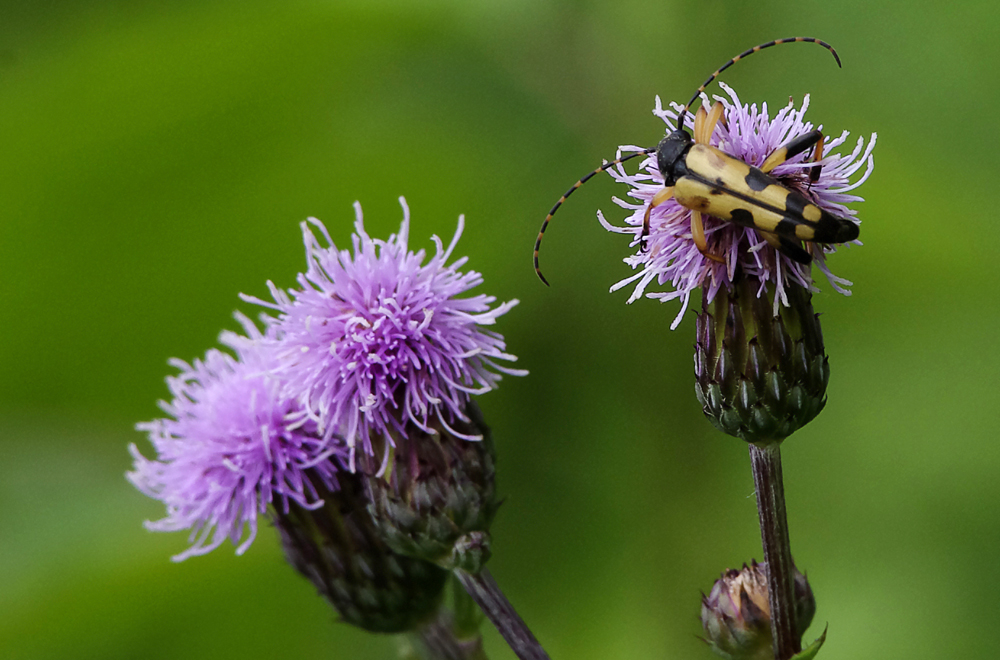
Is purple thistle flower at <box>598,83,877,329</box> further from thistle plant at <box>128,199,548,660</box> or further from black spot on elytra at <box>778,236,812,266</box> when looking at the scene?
thistle plant at <box>128,199,548,660</box>

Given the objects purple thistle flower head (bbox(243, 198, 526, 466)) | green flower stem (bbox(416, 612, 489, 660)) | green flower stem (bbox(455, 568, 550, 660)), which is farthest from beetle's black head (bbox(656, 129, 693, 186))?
green flower stem (bbox(416, 612, 489, 660))

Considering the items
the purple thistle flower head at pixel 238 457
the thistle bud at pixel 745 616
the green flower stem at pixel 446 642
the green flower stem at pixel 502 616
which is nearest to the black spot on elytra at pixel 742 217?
the thistle bud at pixel 745 616

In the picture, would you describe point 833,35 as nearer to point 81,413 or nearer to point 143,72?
point 143,72

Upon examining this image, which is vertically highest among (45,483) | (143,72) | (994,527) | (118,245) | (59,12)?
(59,12)

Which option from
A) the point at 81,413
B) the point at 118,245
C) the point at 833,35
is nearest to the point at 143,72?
the point at 118,245

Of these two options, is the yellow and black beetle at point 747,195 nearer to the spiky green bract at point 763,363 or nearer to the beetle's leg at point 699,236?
the beetle's leg at point 699,236

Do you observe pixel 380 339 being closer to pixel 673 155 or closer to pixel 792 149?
pixel 673 155
